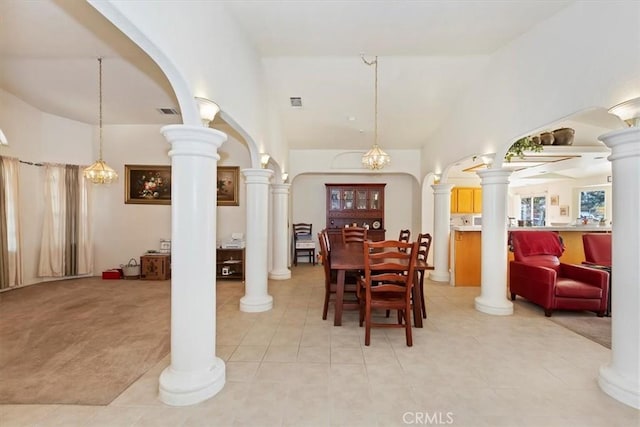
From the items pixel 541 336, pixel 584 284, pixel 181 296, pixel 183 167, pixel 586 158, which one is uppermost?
pixel 586 158

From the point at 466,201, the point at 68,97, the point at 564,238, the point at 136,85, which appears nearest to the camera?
the point at 136,85

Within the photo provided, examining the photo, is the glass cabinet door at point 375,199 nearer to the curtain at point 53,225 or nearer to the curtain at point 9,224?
the curtain at point 53,225

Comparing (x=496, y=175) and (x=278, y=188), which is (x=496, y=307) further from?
(x=278, y=188)

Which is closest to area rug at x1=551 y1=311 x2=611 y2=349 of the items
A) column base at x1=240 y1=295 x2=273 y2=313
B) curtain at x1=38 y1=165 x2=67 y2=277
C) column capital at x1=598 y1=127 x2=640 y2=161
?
column capital at x1=598 y1=127 x2=640 y2=161

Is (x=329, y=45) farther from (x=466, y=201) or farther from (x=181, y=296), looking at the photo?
(x=466, y=201)

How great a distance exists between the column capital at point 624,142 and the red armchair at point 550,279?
2.16m

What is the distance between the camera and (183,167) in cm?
196

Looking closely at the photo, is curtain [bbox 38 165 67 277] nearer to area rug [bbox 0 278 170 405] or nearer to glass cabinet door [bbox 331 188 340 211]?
area rug [bbox 0 278 170 405]

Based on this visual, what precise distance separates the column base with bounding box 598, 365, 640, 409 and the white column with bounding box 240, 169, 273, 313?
331 cm

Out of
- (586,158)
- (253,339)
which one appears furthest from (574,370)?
(586,158)

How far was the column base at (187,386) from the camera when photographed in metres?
1.92

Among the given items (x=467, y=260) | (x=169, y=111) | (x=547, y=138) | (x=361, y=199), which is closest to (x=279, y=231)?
(x=361, y=199)

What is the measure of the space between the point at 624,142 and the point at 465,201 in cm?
616

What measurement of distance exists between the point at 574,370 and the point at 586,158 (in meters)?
4.71
